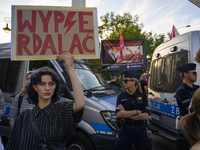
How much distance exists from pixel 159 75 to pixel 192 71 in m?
1.86

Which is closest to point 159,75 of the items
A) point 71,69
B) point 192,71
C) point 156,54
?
point 156,54

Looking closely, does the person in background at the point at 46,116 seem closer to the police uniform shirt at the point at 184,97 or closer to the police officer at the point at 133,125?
the police officer at the point at 133,125

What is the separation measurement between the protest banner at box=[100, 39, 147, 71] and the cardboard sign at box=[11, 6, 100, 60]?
6276 millimetres

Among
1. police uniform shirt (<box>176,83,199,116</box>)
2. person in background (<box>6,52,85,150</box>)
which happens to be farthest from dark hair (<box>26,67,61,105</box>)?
police uniform shirt (<box>176,83,199,116</box>)

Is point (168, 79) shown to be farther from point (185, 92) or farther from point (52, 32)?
point (52, 32)

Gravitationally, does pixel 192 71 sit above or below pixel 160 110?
above

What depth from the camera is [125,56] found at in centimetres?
922

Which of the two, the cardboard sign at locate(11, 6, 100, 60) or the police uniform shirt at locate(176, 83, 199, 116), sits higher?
the cardboard sign at locate(11, 6, 100, 60)

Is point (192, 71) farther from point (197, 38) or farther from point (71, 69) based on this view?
point (71, 69)

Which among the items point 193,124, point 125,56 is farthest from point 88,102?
point 125,56

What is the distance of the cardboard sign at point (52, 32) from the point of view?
6.85ft

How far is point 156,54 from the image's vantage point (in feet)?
17.1

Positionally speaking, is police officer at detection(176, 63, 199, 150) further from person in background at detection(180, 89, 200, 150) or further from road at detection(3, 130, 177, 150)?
road at detection(3, 130, 177, 150)

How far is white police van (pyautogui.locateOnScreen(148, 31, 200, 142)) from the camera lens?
3.59 metres
